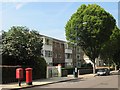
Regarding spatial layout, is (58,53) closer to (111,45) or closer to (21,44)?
(111,45)

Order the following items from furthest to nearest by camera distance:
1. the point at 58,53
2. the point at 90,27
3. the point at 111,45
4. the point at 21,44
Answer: the point at 58,53 < the point at 111,45 < the point at 90,27 < the point at 21,44

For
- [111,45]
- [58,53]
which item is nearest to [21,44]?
[111,45]

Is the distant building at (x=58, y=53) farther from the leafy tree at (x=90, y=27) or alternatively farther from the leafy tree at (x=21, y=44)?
the leafy tree at (x=21, y=44)

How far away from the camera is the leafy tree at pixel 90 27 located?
58.5 meters

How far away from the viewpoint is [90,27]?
5866 centimetres

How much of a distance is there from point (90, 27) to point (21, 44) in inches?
1085

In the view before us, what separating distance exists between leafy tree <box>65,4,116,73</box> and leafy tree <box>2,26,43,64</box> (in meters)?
24.7

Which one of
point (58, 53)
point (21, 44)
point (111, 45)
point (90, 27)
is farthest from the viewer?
point (58, 53)

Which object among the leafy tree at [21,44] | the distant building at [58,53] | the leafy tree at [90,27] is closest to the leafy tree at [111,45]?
the distant building at [58,53]

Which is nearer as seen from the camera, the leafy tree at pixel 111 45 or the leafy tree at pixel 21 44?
the leafy tree at pixel 21 44

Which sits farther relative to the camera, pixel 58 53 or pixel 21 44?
pixel 58 53

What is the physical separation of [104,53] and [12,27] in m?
42.5

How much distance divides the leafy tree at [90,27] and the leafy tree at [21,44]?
24.7m

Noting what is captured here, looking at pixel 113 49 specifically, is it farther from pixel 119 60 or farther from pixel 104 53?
pixel 119 60
